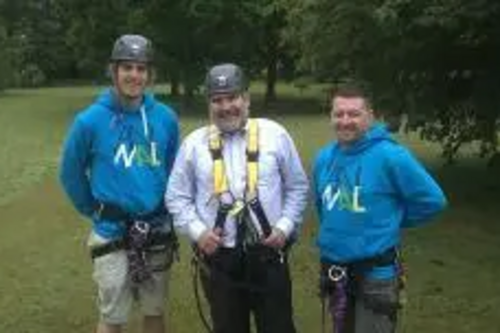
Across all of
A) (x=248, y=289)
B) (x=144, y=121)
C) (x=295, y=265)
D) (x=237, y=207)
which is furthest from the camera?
(x=295, y=265)

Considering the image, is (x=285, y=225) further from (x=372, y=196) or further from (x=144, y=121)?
(x=144, y=121)

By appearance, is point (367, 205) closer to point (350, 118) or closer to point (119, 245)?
point (350, 118)

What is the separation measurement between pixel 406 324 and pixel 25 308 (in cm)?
310

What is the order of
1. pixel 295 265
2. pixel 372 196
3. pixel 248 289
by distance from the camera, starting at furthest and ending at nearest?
1. pixel 295 265
2. pixel 248 289
3. pixel 372 196

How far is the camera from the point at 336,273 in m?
5.62

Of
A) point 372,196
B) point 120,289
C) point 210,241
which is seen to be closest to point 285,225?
point 210,241

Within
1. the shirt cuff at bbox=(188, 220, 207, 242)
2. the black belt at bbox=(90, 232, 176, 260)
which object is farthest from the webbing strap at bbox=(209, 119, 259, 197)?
the black belt at bbox=(90, 232, 176, 260)

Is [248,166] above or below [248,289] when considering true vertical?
above

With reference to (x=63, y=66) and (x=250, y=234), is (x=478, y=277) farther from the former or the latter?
(x=63, y=66)

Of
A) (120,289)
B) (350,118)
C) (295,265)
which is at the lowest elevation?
(295,265)

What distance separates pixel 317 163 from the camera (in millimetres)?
5758

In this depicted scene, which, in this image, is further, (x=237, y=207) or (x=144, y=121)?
(x=144, y=121)

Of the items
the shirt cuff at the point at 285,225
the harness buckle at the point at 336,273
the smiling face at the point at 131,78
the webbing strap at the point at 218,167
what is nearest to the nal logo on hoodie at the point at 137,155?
the smiling face at the point at 131,78

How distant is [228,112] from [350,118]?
63 centimetres
